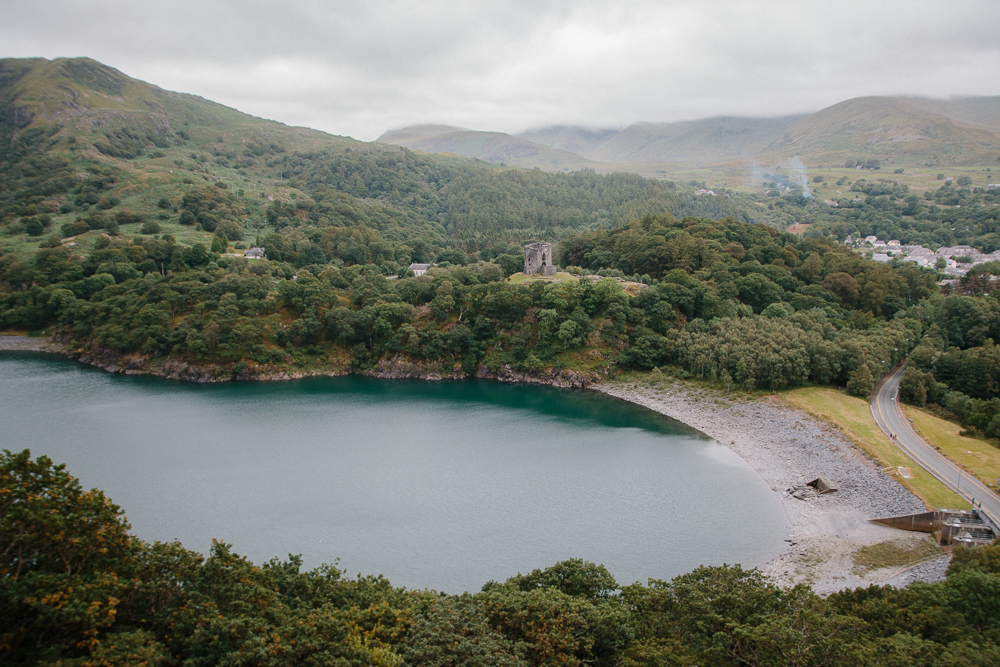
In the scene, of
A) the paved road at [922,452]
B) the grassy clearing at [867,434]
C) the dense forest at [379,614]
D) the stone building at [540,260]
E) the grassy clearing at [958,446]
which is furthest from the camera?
the stone building at [540,260]

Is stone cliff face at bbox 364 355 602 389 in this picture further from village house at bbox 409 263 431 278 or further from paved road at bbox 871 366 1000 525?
paved road at bbox 871 366 1000 525

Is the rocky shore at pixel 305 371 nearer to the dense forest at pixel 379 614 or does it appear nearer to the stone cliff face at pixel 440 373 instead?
the stone cliff face at pixel 440 373

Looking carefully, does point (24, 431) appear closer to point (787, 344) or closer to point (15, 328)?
point (15, 328)


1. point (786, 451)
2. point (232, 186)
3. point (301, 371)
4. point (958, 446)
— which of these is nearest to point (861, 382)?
point (958, 446)

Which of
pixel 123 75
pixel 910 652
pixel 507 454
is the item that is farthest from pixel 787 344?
pixel 123 75

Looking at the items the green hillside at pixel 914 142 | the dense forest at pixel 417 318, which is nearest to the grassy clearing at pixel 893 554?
the dense forest at pixel 417 318

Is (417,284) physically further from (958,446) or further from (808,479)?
(958,446)
